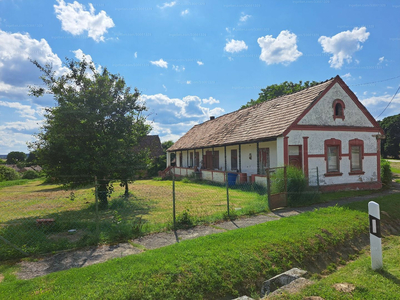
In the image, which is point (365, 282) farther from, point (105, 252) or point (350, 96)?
point (350, 96)

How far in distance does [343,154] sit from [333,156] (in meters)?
0.63

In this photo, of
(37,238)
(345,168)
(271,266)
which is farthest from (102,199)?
(345,168)

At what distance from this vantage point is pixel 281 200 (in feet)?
34.1

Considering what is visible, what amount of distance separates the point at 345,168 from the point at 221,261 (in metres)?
13.8

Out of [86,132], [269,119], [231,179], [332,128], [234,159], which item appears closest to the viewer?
[86,132]

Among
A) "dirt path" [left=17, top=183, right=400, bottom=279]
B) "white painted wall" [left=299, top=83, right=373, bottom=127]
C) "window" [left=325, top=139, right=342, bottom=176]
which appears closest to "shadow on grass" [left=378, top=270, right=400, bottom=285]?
"dirt path" [left=17, top=183, right=400, bottom=279]

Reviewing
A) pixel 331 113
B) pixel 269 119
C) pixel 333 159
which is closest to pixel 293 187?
pixel 333 159

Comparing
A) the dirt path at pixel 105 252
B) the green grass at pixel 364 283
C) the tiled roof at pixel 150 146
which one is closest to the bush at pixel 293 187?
the dirt path at pixel 105 252

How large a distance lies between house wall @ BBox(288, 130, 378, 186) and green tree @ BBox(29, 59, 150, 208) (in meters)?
9.00

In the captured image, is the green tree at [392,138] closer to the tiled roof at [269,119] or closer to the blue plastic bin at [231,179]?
the tiled roof at [269,119]

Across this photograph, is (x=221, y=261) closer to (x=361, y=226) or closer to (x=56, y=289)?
(x=56, y=289)

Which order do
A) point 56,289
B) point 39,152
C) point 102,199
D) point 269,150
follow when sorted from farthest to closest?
1. point 269,150
2. point 102,199
3. point 39,152
4. point 56,289

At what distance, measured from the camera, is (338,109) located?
1577 centimetres

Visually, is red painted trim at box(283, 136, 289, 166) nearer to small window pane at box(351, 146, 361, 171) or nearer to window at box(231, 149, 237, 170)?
small window pane at box(351, 146, 361, 171)
